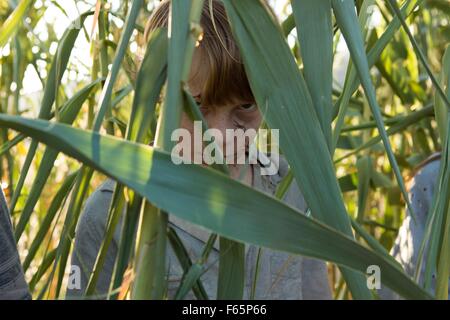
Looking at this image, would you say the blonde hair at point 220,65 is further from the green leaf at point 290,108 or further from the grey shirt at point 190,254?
the green leaf at point 290,108

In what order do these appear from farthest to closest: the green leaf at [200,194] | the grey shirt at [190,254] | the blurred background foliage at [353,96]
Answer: the blurred background foliage at [353,96] → the grey shirt at [190,254] → the green leaf at [200,194]

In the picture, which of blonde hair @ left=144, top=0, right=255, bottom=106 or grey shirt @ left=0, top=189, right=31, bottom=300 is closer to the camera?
grey shirt @ left=0, top=189, right=31, bottom=300

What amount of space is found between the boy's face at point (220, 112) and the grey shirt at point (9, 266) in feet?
0.56

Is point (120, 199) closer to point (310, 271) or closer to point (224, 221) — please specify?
point (224, 221)

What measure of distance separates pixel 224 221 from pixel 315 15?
0.46ft

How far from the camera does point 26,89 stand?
1188 mm

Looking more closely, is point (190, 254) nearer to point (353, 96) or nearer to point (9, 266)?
point (9, 266)

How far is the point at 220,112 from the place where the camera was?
0.76 m

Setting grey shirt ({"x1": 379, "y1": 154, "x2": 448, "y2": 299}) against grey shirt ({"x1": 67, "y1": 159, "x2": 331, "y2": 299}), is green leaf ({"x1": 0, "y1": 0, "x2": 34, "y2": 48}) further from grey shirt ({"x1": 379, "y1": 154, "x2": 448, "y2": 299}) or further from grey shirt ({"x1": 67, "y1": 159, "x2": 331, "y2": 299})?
grey shirt ({"x1": 379, "y1": 154, "x2": 448, "y2": 299})

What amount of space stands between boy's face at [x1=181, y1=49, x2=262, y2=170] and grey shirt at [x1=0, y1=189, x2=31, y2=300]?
170mm

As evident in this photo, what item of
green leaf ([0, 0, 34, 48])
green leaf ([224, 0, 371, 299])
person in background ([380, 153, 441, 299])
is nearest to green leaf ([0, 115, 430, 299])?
green leaf ([224, 0, 371, 299])

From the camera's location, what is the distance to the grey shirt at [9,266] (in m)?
0.62

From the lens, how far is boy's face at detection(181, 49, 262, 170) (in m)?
0.73

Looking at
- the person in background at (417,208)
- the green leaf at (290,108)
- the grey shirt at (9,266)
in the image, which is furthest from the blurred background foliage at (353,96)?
the green leaf at (290,108)
